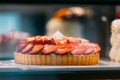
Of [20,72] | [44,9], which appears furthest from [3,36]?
[20,72]

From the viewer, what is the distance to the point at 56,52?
0.84 m

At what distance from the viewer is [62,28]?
148 cm

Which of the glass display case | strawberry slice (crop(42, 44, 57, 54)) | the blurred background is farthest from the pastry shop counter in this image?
the blurred background

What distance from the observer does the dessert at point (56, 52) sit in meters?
0.82

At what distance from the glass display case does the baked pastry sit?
4 cm

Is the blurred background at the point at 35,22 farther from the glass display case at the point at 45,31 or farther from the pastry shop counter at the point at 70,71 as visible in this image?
the pastry shop counter at the point at 70,71

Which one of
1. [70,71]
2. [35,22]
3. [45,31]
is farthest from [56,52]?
[35,22]

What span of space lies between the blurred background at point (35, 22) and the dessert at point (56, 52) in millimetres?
337

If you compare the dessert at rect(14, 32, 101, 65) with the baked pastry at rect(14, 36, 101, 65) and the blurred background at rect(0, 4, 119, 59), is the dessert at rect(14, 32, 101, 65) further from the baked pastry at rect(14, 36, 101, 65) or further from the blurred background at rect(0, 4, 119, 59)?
the blurred background at rect(0, 4, 119, 59)

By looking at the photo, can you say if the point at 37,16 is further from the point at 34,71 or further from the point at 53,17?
the point at 34,71

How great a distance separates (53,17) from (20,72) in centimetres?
91

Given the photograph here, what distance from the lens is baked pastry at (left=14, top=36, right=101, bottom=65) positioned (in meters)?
0.82

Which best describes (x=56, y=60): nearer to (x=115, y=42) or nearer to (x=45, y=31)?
(x=115, y=42)

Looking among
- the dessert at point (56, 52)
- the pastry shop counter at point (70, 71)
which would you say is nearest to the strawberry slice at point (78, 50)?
the dessert at point (56, 52)
